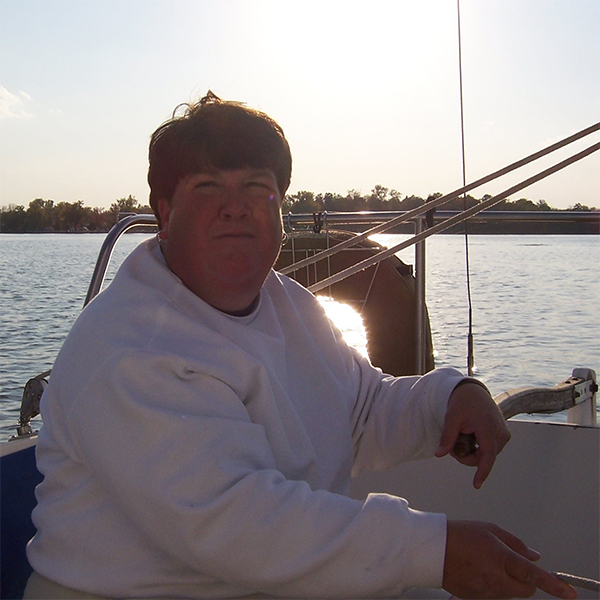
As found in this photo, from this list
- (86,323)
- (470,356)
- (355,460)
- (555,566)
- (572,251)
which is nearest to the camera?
(86,323)

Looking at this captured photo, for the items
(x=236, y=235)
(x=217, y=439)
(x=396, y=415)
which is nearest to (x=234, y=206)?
(x=236, y=235)

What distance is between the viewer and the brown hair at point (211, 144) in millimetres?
1135

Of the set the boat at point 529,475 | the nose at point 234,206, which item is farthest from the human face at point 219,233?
the boat at point 529,475

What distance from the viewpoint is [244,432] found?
0.95 m

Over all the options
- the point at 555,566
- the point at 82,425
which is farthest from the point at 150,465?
the point at 555,566

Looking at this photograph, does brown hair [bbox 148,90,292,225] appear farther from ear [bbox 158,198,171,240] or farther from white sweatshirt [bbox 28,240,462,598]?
white sweatshirt [bbox 28,240,462,598]

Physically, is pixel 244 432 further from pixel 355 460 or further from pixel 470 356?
pixel 470 356

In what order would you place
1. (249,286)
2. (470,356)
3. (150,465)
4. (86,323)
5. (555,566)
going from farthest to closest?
(470,356)
(555,566)
(249,286)
(86,323)
(150,465)

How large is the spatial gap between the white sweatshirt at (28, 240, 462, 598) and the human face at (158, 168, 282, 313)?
5cm

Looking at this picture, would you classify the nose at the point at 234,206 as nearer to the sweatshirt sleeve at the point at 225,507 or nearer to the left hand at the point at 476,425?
the sweatshirt sleeve at the point at 225,507

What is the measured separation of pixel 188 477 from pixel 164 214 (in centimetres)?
51

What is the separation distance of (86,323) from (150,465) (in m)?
0.24

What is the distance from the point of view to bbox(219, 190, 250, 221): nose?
3.68 feet

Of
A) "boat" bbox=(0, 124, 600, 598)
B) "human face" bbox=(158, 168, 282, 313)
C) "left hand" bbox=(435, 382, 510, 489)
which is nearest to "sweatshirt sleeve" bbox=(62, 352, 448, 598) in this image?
"human face" bbox=(158, 168, 282, 313)
